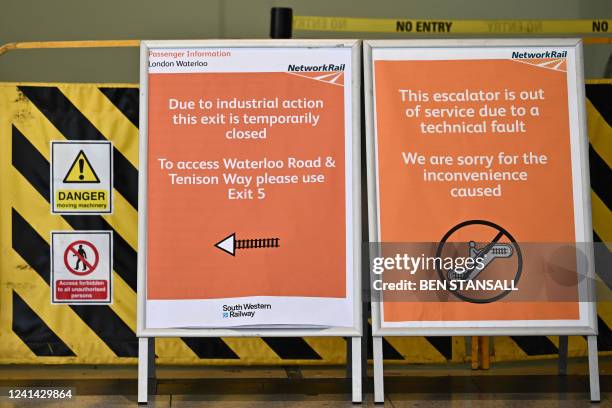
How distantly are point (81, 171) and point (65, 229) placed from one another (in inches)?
13.2

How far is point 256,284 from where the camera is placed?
4.01 metres

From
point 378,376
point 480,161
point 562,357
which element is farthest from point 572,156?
point 378,376

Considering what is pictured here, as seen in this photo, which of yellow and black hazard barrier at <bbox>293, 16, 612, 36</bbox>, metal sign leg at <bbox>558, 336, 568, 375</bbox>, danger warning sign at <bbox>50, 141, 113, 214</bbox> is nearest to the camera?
metal sign leg at <bbox>558, 336, 568, 375</bbox>

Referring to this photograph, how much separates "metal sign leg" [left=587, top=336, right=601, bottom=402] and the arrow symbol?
157 centimetres

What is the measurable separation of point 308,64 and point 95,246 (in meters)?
1.62

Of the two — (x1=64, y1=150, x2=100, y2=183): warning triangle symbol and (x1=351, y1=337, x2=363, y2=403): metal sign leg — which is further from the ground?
(x1=64, y1=150, x2=100, y2=183): warning triangle symbol

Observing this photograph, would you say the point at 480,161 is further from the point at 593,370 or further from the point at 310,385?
the point at 310,385

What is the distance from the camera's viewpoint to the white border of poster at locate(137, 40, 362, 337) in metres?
3.97

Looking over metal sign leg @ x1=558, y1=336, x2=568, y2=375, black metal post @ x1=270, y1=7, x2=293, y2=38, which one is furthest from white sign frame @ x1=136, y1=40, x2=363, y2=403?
metal sign leg @ x1=558, y1=336, x2=568, y2=375

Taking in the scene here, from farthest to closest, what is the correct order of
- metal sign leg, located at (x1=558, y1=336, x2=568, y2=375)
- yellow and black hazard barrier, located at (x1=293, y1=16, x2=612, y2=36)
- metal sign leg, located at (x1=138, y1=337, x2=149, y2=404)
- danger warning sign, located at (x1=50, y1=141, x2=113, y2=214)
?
yellow and black hazard barrier, located at (x1=293, y1=16, x2=612, y2=36) → danger warning sign, located at (x1=50, y1=141, x2=113, y2=214) → metal sign leg, located at (x1=558, y1=336, x2=568, y2=375) → metal sign leg, located at (x1=138, y1=337, x2=149, y2=404)

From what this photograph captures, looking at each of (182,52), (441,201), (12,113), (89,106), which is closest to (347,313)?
(441,201)

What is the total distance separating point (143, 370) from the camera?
3.96 metres

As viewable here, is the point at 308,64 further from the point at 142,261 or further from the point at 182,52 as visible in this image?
the point at 142,261

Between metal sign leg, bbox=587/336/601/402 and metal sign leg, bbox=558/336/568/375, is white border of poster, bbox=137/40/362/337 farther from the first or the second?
metal sign leg, bbox=558/336/568/375
